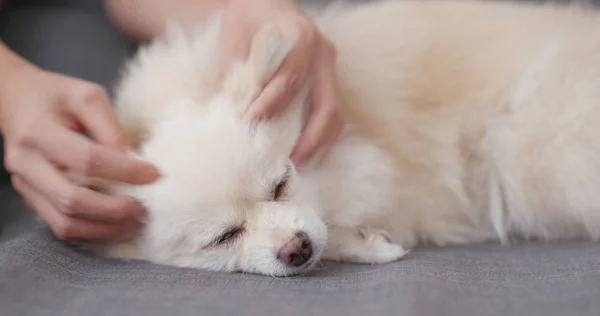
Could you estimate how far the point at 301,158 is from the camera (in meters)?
1.31

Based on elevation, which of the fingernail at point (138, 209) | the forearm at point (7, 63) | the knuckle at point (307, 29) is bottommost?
the fingernail at point (138, 209)

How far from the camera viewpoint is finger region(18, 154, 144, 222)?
3.89 feet

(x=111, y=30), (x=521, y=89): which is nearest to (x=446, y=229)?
(x=521, y=89)

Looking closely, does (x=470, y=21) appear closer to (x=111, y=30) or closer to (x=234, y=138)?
(x=234, y=138)

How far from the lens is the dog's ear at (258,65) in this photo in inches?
47.2

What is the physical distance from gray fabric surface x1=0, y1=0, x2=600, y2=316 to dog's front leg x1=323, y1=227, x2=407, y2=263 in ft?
0.11

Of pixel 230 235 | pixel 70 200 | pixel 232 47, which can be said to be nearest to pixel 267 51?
pixel 232 47

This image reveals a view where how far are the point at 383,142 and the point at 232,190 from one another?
46cm

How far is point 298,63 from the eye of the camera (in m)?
1.28

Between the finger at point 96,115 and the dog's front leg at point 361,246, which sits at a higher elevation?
the finger at point 96,115

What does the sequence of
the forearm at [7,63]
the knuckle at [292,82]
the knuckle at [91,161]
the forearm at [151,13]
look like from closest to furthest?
1. the knuckle at [91,161]
2. the knuckle at [292,82]
3. the forearm at [7,63]
4. the forearm at [151,13]

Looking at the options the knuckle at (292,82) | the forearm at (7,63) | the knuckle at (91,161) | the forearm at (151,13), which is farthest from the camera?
the forearm at (151,13)

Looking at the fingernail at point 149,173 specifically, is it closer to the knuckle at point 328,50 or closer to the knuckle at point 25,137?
the knuckle at point 25,137

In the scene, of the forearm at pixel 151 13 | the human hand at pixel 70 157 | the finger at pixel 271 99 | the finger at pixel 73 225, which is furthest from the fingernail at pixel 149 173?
the forearm at pixel 151 13
